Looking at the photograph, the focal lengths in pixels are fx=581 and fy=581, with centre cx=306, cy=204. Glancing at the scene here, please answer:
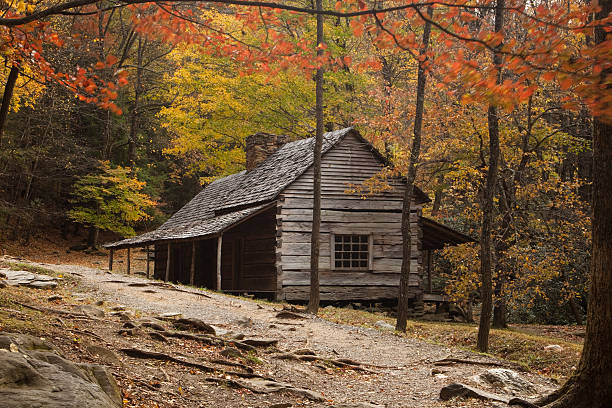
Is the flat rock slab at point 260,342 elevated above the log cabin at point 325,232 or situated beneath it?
situated beneath

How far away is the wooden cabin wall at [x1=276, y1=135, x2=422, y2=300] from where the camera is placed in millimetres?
20562

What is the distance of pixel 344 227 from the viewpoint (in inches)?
844

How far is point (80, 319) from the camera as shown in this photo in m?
9.02

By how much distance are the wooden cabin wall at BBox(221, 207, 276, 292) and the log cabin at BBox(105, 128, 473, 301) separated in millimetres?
37

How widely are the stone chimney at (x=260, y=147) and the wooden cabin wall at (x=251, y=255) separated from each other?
515 centimetres

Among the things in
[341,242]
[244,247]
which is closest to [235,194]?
[244,247]

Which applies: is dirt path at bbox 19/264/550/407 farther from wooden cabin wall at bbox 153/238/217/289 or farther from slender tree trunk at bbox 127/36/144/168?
slender tree trunk at bbox 127/36/144/168

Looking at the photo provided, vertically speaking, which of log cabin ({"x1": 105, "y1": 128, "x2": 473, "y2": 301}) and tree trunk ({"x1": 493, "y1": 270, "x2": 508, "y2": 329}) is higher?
log cabin ({"x1": 105, "y1": 128, "x2": 473, "y2": 301})

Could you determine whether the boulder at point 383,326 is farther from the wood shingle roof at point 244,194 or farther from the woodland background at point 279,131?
the wood shingle roof at point 244,194

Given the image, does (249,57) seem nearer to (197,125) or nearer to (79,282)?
(79,282)

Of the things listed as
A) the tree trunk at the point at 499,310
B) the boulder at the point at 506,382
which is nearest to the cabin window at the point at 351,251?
the tree trunk at the point at 499,310

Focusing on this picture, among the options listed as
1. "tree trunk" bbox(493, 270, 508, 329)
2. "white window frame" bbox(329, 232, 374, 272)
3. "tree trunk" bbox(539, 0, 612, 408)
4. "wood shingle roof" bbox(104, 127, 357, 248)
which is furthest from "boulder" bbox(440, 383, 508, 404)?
"white window frame" bbox(329, 232, 374, 272)

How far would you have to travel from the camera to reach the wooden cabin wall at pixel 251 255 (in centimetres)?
2102

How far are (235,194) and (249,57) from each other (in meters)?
17.0
